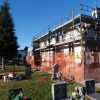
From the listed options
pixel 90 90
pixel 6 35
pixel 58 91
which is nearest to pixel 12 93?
pixel 58 91

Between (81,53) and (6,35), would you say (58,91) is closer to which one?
(81,53)

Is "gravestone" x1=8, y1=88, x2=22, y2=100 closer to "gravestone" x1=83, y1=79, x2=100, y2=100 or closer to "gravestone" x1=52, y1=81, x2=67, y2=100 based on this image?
"gravestone" x1=52, y1=81, x2=67, y2=100

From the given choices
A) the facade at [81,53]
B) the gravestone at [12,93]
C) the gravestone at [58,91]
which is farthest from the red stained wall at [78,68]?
the gravestone at [12,93]

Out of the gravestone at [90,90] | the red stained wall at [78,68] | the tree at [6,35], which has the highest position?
the tree at [6,35]

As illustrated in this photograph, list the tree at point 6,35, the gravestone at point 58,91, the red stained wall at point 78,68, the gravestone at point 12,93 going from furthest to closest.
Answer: the tree at point 6,35
the red stained wall at point 78,68
the gravestone at point 58,91
the gravestone at point 12,93

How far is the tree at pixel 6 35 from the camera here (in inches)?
933

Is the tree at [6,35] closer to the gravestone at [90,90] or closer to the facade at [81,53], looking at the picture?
the facade at [81,53]

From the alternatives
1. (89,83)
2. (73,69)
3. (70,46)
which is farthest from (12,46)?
(89,83)

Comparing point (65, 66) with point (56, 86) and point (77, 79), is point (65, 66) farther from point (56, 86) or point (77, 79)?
point (56, 86)

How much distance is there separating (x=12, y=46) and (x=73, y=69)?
46.3ft

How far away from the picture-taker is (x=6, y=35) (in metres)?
23.9

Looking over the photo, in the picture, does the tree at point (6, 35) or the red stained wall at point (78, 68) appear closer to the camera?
the red stained wall at point (78, 68)

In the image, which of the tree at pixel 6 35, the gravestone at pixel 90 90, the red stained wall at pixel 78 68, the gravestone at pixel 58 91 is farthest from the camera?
the tree at pixel 6 35

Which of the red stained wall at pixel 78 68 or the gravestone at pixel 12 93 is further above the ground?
the red stained wall at pixel 78 68
